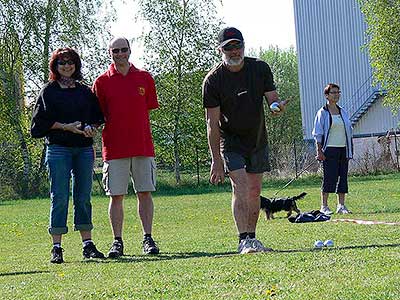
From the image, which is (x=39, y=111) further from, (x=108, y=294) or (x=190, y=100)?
(x=190, y=100)

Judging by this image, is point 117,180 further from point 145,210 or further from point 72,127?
point 72,127

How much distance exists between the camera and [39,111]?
8.47m

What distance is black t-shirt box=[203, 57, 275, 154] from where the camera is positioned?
821cm

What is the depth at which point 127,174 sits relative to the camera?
8812 millimetres

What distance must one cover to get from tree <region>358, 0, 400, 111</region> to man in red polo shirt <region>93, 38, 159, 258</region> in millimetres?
33478

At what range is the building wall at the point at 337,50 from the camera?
156 feet

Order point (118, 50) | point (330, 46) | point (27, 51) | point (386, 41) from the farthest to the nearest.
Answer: point (330, 46) → point (386, 41) → point (27, 51) → point (118, 50)

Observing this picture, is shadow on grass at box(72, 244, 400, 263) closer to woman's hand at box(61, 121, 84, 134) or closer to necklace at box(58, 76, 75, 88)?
woman's hand at box(61, 121, 84, 134)

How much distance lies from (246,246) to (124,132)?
5.43 feet

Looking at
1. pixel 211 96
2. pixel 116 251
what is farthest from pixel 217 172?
pixel 116 251

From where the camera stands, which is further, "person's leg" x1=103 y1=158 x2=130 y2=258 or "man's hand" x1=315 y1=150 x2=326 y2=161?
"man's hand" x1=315 y1=150 x2=326 y2=161

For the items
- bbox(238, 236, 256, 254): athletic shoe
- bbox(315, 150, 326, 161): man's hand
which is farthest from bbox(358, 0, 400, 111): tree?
bbox(238, 236, 256, 254): athletic shoe

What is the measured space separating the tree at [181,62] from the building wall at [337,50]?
420 inches

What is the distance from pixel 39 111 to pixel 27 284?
2.32m
